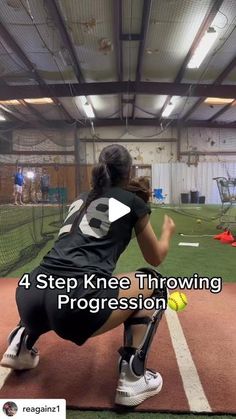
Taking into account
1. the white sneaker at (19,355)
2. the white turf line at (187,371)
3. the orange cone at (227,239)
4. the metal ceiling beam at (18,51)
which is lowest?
the white turf line at (187,371)

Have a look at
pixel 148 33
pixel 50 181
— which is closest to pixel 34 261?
pixel 148 33

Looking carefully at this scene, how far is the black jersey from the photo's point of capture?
3.94ft

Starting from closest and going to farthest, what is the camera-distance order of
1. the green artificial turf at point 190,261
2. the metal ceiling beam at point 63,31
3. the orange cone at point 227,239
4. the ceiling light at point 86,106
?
the green artificial turf at point 190,261
the orange cone at point 227,239
the metal ceiling beam at point 63,31
the ceiling light at point 86,106

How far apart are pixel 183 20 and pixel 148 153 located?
660cm

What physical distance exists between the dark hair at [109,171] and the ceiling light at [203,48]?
4.80 meters

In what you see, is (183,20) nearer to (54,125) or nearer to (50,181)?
(54,125)

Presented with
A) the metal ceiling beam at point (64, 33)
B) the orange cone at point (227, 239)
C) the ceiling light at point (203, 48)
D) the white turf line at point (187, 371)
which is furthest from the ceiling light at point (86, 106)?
the white turf line at point (187, 371)

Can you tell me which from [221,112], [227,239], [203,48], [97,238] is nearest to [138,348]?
[97,238]

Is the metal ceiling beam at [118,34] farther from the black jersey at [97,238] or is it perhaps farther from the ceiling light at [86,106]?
the black jersey at [97,238]

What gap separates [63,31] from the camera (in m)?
5.13

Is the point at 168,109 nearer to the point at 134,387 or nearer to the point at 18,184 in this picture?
the point at 18,184

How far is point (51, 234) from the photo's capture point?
16.3ft

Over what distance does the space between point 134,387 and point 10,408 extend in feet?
1.35

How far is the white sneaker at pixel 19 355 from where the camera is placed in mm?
1385
